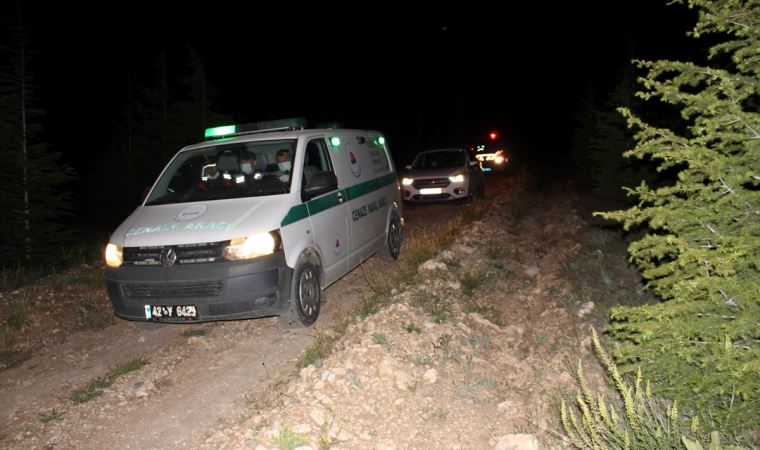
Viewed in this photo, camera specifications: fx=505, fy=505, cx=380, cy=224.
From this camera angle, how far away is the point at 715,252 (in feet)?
9.89

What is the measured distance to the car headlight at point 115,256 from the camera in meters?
5.29

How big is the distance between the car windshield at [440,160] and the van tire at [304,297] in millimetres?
9200

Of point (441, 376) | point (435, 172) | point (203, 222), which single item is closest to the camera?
point (441, 376)

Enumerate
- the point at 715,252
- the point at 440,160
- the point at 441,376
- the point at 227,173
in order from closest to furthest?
the point at 715,252 → the point at 441,376 → the point at 227,173 → the point at 440,160

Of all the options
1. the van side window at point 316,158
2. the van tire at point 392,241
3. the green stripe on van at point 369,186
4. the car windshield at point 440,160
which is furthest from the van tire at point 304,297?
the car windshield at point 440,160

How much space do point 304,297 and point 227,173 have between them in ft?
6.27

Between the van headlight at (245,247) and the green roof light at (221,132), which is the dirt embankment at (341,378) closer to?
the van headlight at (245,247)

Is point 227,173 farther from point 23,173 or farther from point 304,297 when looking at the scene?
point 23,173

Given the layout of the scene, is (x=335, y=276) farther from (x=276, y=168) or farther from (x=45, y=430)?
(x=45, y=430)

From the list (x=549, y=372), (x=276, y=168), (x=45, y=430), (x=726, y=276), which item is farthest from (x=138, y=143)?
(x=726, y=276)

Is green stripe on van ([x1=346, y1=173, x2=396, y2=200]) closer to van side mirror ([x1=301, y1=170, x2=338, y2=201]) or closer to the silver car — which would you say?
van side mirror ([x1=301, y1=170, x2=338, y2=201])

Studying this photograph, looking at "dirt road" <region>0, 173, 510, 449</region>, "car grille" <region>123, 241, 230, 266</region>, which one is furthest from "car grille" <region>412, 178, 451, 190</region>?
"car grille" <region>123, 241, 230, 266</region>

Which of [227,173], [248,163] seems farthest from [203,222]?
[248,163]

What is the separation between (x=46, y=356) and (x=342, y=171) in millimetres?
4060
